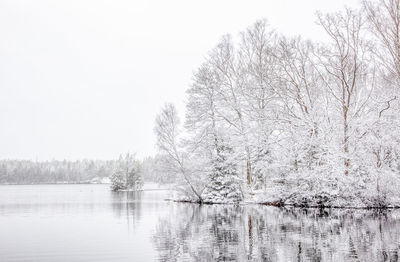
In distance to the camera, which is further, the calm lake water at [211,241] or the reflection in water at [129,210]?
the reflection in water at [129,210]

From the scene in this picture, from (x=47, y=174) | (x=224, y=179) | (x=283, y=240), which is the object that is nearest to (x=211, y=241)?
(x=283, y=240)

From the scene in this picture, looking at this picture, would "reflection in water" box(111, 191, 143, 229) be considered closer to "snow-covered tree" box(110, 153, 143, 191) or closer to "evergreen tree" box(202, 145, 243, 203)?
"evergreen tree" box(202, 145, 243, 203)

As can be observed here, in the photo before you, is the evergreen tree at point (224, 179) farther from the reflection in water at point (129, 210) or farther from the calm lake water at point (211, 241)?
the calm lake water at point (211, 241)

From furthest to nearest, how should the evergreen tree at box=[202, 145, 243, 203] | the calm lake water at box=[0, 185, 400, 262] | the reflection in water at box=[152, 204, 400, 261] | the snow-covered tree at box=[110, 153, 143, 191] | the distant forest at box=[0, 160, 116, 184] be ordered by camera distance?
the distant forest at box=[0, 160, 116, 184] < the snow-covered tree at box=[110, 153, 143, 191] < the evergreen tree at box=[202, 145, 243, 203] < the calm lake water at box=[0, 185, 400, 262] < the reflection in water at box=[152, 204, 400, 261]

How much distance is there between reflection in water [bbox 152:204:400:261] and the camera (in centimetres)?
948

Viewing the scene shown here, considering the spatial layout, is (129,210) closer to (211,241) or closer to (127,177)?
(211,241)

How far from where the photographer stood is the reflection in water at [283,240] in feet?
31.1

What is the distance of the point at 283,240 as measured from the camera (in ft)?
38.9

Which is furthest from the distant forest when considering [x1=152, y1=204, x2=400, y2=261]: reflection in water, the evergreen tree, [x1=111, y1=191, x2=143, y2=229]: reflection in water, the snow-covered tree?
[x1=152, y1=204, x2=400, y2=261]: reflection in water

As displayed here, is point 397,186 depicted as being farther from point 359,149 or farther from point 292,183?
point 292,183

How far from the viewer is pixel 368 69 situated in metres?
25.5

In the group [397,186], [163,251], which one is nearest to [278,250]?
[163,251]

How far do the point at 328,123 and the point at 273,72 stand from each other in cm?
592

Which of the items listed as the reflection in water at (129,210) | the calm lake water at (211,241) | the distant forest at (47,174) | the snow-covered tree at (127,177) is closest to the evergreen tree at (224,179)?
A: the reflection in water at (129,210)
